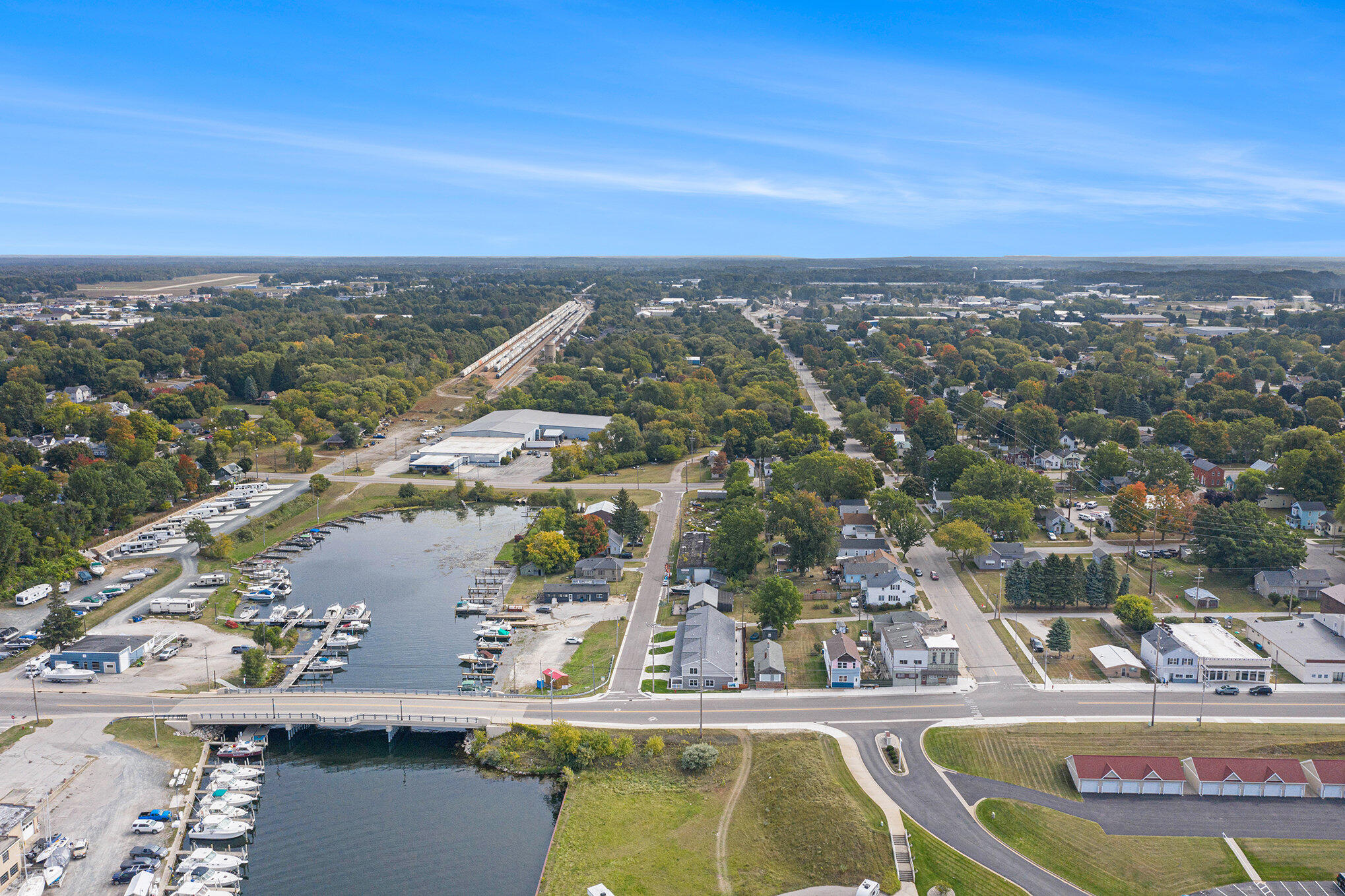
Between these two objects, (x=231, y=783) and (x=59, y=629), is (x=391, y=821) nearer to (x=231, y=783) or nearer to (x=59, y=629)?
(x=231, y=783)

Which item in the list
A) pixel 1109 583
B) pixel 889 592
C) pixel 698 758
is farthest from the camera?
pixel 889 592

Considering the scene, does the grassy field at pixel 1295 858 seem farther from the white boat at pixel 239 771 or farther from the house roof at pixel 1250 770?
the white boat at pixel 239 771

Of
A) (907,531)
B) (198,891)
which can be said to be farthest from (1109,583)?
(198,891)

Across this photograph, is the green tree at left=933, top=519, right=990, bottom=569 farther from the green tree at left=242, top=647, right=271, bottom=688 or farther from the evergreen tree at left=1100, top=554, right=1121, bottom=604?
the green tree at left=242, top=647, right=271, bottom=688

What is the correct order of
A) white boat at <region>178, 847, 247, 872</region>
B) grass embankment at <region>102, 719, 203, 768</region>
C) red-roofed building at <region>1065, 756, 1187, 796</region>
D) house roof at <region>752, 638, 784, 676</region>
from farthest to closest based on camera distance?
1. house roof at <region>752, 638, 784, 676</region>
2. grass embankment at <region>102, 719, 203, 768</region>
3. red-roofed building at <region>1065, 756, 1187, 796</region>
4. white boat at <region>178, 847, 247, 872</region>

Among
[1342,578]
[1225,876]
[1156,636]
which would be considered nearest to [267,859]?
[1225,876]

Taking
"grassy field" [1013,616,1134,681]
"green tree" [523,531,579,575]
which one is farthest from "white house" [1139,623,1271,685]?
"green tree" [523,531,579,575]
